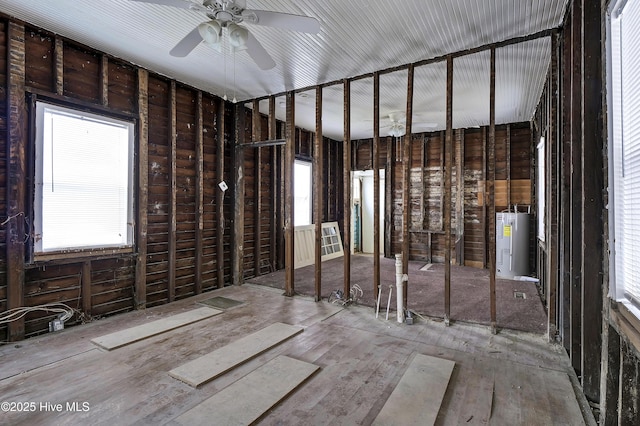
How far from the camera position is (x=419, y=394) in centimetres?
230

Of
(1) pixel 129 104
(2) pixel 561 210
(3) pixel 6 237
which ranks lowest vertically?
(3) pixel 6 237

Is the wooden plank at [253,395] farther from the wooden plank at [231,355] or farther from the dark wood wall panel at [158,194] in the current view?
the dark wood wall panel at [158,194]

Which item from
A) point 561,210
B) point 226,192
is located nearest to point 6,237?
point 226,192

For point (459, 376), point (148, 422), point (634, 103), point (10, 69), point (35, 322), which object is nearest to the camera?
point (634, 103)

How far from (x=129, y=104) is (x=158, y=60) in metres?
0.69

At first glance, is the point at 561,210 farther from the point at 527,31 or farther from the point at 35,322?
the point at 35,322

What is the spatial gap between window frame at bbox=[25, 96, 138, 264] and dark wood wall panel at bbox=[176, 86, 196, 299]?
68 centimetres

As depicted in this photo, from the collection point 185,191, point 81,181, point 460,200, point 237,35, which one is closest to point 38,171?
point 81,181

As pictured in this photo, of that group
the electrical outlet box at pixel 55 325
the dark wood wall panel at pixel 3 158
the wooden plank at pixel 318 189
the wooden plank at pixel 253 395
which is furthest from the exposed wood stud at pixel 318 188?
the dark wood wall panel at pixel 3 158

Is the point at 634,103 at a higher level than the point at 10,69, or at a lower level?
lower

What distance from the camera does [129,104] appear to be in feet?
13.6

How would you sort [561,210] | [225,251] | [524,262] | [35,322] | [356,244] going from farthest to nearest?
[356,244]
[524,262]
[225,251]
[35,322]
[561,210]

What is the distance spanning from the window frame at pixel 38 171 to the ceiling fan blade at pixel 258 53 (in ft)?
6.88

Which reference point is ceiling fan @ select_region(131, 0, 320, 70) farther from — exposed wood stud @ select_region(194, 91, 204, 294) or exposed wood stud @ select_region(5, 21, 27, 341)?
exposed wood stud @ select_region(194, 91, 204, 294)
